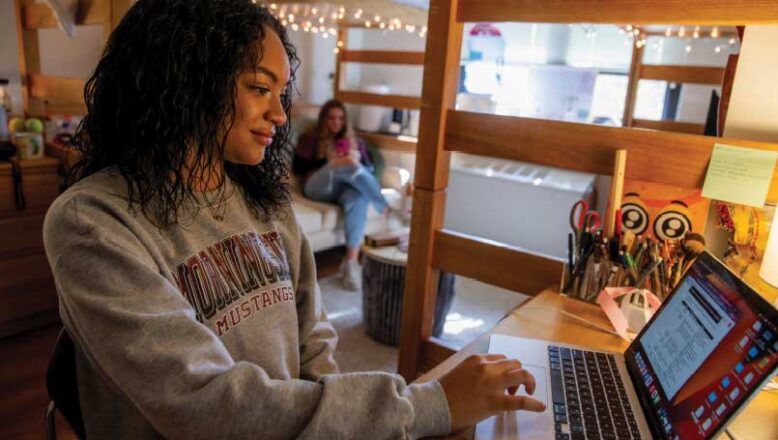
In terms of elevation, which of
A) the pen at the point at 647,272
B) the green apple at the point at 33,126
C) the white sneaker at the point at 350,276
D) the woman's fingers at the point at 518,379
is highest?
the green apple at the point at 33,126

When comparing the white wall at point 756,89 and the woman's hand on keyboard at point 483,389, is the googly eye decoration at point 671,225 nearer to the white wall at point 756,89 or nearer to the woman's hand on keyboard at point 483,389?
the white wall at point 756,89

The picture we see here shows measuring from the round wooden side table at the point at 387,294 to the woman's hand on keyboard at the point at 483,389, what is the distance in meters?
1.74

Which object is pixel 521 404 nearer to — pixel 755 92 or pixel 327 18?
pixel 755 92

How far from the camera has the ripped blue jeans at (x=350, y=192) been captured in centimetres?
351

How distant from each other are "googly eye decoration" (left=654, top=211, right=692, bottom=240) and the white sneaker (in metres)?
2.25

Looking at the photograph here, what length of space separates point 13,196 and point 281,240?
5.97ft

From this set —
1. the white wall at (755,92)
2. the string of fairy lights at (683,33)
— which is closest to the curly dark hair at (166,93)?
the white wall at (755,92)

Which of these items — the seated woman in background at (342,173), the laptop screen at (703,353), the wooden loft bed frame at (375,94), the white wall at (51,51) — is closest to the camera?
the laptop screen at (703,353)

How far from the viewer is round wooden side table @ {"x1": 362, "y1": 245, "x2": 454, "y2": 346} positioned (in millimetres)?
2547

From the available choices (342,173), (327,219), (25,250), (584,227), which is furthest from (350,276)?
(584,227)

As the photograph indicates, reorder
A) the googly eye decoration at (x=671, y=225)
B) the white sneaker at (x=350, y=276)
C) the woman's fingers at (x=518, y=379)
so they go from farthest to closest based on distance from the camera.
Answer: the white sneaker at (x=350, y=276) < the googly eye decoration at (x=671, y=225) < the woman's fingers at (x=518, y=379)

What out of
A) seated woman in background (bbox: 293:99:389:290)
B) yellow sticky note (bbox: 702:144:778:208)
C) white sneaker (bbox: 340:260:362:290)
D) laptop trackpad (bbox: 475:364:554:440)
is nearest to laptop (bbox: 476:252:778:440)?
laptop trackpad (bbox: 475:364:554:440)

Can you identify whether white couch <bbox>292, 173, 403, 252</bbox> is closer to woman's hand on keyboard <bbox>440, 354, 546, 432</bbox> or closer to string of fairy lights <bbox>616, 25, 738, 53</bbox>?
string of fairy lights <bbox>616, 25, 738, 53</bbox>

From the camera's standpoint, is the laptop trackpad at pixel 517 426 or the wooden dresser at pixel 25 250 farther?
the wooden dresser at pixel 25 250
